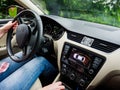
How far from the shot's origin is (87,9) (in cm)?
216

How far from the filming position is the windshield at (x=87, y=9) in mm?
2047

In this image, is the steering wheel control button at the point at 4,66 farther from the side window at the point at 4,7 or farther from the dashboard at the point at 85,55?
the side window at the point at 4,7

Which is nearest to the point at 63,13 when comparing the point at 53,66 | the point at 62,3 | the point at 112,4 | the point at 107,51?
the point at 62,3

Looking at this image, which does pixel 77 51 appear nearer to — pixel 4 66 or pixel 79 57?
pixel 79 57

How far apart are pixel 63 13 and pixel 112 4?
44 centimetres

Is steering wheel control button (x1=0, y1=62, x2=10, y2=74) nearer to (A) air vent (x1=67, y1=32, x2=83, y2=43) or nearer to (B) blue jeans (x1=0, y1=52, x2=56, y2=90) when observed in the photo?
(B) blue jeans (x1=0, y1=52, x2=56, y2=90)

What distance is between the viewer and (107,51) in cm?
149

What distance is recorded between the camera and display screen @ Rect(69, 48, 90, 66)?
1596 mm

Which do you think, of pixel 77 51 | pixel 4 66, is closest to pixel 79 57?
pixel 77 51

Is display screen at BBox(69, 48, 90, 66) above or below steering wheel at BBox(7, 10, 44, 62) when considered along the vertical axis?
below

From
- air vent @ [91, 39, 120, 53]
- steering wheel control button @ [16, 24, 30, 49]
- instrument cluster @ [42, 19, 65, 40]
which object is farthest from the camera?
instrument cluster @ [42, 19, 65, 40]

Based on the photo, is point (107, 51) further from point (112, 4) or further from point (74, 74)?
point (112, 4)

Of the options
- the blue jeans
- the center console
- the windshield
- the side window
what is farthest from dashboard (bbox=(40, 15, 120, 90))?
the side window

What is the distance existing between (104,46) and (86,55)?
5.4 inches
